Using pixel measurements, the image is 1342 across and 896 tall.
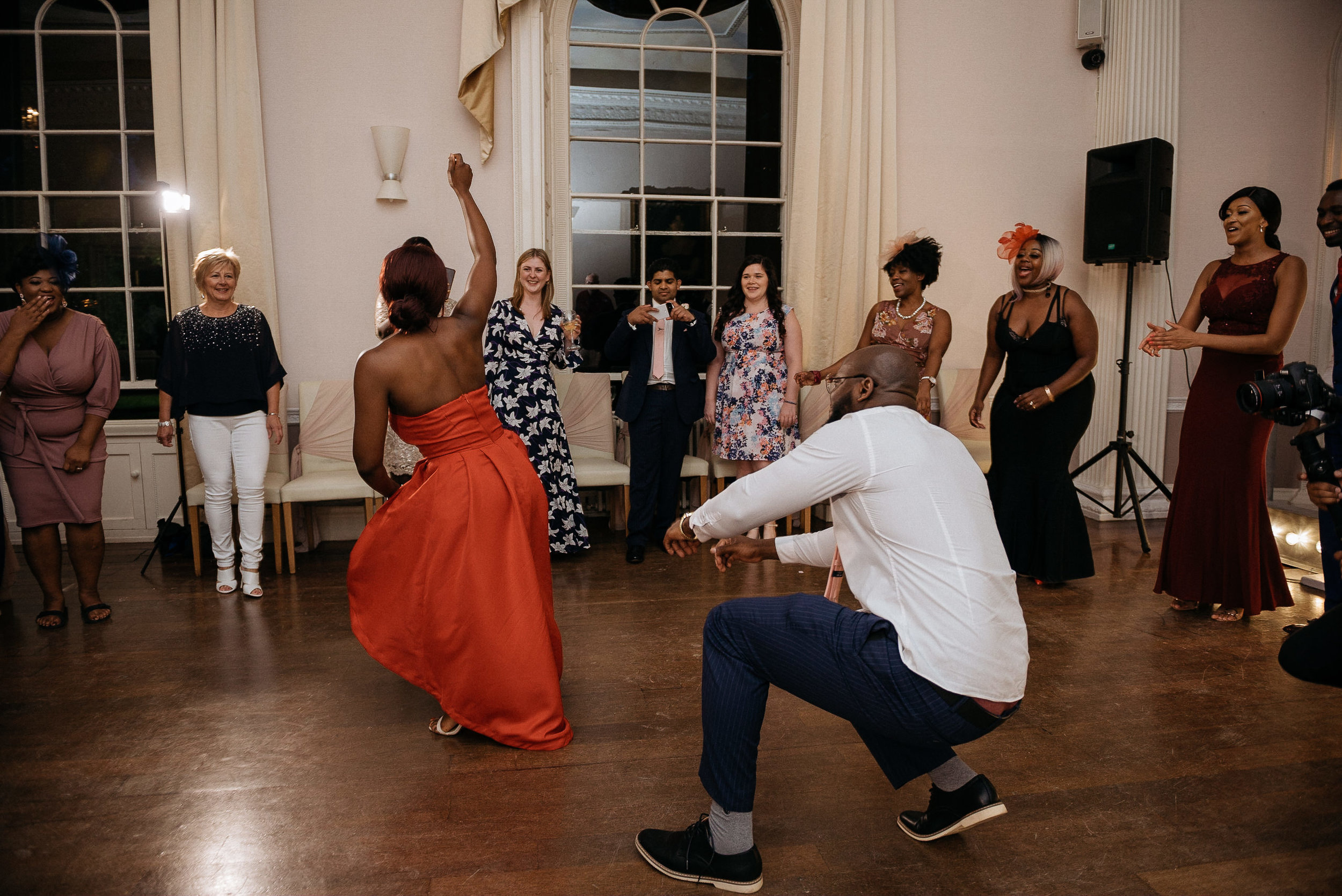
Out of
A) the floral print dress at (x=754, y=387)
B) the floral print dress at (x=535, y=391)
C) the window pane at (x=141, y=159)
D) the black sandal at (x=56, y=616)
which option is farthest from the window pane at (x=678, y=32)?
the black sandal at (x=56, y=616)

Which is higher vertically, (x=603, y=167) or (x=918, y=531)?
(x=603, y=167)

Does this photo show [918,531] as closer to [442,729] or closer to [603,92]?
[442,729]

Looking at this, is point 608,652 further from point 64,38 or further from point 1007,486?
point 64,38

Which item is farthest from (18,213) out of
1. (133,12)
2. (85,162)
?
(133,12)

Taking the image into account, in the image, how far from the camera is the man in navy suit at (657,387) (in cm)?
495

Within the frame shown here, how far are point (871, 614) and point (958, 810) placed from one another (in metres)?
0.61

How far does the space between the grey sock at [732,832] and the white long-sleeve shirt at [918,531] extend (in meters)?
0.55

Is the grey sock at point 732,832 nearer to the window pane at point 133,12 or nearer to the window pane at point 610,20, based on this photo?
the window pane at point 610,20

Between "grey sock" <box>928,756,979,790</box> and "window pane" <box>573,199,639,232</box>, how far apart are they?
439cm

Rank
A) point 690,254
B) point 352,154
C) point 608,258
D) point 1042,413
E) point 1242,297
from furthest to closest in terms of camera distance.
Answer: point 690,254 < point 608,258 < point 352,154 < point 1042,413 < point 1242,297

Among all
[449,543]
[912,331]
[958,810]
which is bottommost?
[958,810]

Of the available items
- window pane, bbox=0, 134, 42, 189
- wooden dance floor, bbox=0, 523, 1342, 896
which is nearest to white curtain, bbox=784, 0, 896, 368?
wooden dance floor, bbox=0, 523, 1342, 896

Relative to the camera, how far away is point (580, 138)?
573 cm

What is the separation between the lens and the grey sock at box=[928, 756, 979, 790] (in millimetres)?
2137
